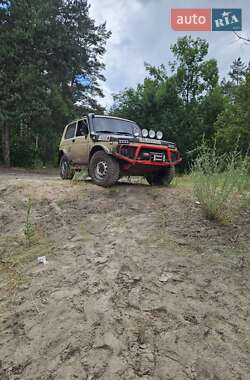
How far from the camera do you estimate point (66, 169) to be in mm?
8875

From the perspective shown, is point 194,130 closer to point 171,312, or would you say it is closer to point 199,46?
point 199,46

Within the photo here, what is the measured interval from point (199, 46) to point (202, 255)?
3252 centimetres

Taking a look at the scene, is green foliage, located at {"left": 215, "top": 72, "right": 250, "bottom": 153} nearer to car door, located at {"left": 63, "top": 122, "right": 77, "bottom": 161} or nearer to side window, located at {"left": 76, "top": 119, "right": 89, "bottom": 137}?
car door, located at {"left": 63, "top": 122, "right": 77, "bottom": 161}

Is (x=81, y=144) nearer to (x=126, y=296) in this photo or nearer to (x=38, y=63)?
(x=126, y=296)

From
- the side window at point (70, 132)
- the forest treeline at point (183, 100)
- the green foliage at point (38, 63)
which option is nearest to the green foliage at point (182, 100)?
the forest treeline at point (183, 100)

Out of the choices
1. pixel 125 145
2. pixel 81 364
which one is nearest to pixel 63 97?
pixel 125 145

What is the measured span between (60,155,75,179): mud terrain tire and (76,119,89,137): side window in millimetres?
848

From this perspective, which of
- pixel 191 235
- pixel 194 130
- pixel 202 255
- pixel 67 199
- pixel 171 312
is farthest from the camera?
pixel 194 130

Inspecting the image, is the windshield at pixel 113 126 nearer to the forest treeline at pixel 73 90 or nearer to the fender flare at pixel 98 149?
the fender flare at pixel 98 149

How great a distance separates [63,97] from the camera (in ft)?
87.3

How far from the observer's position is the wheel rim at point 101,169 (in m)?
6.75

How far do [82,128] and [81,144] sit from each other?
0.45m

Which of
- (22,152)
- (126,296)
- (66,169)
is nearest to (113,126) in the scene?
(66,169)

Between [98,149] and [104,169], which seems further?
[98,149]
